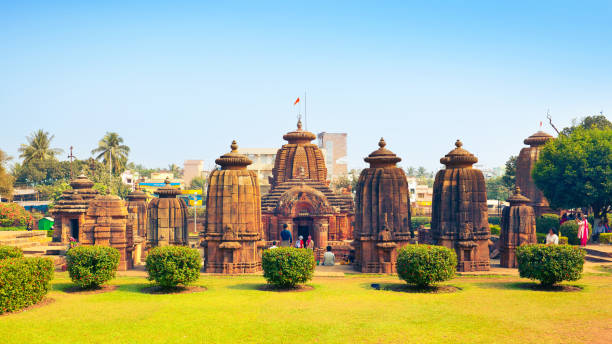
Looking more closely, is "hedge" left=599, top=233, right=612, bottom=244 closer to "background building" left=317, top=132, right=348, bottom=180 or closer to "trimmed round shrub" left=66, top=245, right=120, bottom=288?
"trimmed round shrub" left=66, top=245, right=120, bottom=288

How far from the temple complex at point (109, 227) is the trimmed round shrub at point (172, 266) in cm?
703

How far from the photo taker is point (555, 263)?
1574cm

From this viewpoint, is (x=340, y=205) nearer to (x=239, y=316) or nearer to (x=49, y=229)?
(x=239, y=316)

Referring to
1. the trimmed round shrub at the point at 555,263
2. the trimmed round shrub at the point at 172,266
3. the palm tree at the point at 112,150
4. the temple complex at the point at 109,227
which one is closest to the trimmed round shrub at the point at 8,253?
the trimmed round shrub at the point at 172,266

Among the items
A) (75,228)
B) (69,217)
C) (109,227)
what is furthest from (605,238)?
(69,217)

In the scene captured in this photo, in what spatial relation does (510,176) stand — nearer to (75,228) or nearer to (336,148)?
(75,228)

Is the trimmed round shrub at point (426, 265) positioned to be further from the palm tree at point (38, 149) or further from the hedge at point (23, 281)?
the palm tree at point (38, 149)

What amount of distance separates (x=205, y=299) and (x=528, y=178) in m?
30.2

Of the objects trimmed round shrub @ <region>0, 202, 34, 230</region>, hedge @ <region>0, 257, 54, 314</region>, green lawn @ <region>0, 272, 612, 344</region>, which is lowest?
green lawn @ <region>0, 272, 612, 344</region>

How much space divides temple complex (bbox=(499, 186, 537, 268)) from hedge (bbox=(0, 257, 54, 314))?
59.8 ft

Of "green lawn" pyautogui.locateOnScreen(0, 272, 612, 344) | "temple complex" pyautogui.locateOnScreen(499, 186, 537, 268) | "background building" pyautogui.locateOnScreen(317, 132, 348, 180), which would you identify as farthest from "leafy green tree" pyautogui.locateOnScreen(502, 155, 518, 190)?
"background building" pyautogui.locateOnScreen(317, 132, 348, 180)

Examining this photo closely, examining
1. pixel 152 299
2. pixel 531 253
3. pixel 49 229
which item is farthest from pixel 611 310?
pixel 49 229

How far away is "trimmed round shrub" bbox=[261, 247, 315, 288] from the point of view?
16.2 meters

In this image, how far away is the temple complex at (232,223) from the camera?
2109 cm
